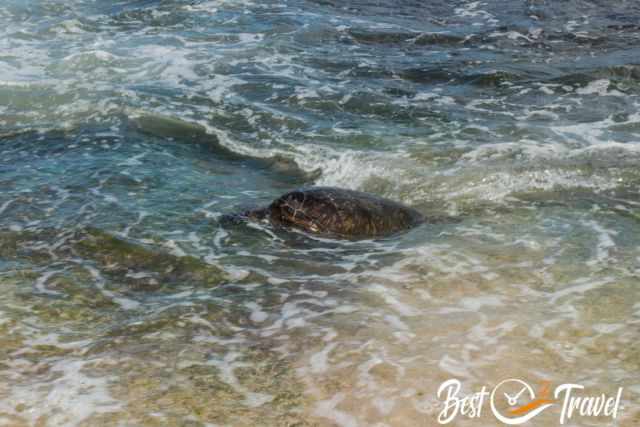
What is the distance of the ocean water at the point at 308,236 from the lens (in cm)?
433

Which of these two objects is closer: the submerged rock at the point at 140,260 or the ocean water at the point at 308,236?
the ocean water at the point at 308,236

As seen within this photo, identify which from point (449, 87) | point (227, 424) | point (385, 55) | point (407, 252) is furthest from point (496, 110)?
point (227, 424)

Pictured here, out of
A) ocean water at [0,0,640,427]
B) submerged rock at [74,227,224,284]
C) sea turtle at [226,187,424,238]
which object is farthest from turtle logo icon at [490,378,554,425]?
sea turtle at [226,187,424,238]

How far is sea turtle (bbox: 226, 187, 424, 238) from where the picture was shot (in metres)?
6.59

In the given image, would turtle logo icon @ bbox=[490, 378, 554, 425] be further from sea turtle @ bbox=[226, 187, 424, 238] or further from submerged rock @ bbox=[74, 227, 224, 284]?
sea turtle @ bbox=[226, 187, 424, 238]

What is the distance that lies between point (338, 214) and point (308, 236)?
1.04 ft

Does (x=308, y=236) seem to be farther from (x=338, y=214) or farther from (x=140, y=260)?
(x=140, y=260)

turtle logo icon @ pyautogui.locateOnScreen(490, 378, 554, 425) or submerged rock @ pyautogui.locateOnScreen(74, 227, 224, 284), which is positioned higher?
turtle logo icon @ pyautogui.locateOnScreen(490, 378, 554, 425)

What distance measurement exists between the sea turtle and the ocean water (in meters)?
0.19

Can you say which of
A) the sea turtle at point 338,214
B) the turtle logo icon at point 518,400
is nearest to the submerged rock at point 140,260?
the sea turtle at point 338,214

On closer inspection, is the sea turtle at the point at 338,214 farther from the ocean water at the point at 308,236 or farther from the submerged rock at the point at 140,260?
the submerged rock at the point at 140,260

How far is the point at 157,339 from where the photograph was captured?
483 centimetres

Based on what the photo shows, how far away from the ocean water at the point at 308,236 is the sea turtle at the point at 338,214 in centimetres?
19

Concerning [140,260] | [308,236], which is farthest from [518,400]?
[140,260]
